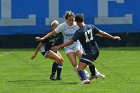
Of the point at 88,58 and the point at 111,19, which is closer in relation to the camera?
the point at 88,58

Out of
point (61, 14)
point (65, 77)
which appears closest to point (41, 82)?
point (65, 77)

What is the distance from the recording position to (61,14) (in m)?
36.1

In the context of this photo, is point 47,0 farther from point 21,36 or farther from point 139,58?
point 139,58

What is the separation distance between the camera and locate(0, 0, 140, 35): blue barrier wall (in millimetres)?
35562

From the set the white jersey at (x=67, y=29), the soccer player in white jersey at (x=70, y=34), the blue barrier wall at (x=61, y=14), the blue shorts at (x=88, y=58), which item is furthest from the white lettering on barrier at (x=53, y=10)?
the blue shorts at (x=88, y=58)

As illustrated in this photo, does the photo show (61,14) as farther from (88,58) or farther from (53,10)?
(88,58)

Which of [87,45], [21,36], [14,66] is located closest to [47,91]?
[87,45]

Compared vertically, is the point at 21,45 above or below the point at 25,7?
below

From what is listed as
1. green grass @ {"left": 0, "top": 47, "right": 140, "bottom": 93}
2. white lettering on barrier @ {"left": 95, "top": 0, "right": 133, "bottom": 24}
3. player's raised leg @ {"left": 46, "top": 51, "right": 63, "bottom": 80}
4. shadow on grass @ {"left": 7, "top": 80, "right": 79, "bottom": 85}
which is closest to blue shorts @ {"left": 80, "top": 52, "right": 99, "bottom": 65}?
green grass @ {"left": 0, "top": 47, "right": 140, "bottom": 93}

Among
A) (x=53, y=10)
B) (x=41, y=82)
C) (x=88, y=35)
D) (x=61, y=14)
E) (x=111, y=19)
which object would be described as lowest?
(x=41, y=82)

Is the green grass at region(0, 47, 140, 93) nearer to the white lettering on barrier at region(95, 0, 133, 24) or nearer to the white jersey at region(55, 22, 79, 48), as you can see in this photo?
the white jersey at region(55, 22, 79, 48)

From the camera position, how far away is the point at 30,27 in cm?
3591

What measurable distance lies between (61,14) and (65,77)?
18.1 m

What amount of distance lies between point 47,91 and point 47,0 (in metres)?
22.7
